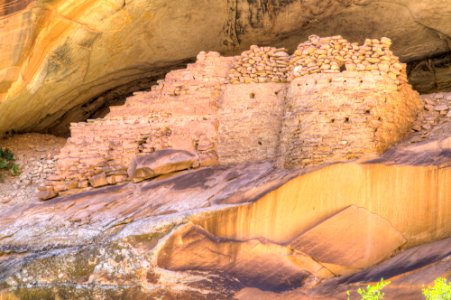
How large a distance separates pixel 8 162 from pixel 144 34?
10.3 feet

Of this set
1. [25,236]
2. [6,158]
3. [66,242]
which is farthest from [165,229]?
[6,158]

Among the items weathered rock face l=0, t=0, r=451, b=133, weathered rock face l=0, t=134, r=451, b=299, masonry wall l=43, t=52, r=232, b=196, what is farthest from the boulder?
weathered rock face l=0, t=0, r=451, b=133

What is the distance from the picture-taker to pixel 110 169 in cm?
1222

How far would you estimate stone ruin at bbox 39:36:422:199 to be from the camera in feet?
35.2

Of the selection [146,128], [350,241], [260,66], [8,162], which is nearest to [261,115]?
[260,66]

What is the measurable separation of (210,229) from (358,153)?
198 cm

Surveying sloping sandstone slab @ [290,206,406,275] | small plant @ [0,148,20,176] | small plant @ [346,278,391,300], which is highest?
small plant @ [0,148,20,176]

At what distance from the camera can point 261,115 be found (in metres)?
11.9

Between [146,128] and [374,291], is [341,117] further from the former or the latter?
[146,128]

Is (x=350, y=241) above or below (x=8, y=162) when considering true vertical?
below

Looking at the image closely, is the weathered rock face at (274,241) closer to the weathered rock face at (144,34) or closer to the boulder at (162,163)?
the boulder at (162,163)

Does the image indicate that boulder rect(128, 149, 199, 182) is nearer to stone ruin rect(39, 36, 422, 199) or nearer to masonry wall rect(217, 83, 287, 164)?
stone ruin rect(39, 36, 422, 199)

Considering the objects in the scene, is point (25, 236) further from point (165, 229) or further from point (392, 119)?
point (392, 119)

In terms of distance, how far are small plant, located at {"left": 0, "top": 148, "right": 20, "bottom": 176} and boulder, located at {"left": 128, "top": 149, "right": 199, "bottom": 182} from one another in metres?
3.11
